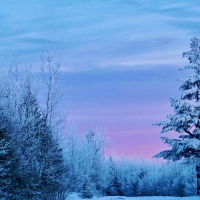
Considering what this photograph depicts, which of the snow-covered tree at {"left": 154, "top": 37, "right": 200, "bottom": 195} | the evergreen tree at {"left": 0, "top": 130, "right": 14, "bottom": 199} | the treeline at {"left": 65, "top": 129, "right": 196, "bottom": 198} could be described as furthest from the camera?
the treeline at {"left": 65, "top": 129, "right": 196, "bottom": 198}

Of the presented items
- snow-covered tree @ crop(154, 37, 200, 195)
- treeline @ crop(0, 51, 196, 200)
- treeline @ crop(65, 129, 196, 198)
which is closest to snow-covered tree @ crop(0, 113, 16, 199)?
treeline @ crop(0, 51, 196, 200)

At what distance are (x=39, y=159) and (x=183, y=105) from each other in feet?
35.5

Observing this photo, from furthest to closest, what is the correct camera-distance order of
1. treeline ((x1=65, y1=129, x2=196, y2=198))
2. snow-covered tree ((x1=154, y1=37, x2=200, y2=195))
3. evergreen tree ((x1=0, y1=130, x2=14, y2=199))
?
treeline ((x1=65, y1=129, x2=196, y2=198)), snow-covered tree ((x1=154, y1=37, x2=200, y2=195)), evergreen tree ((x1=0, y1=130, x2=14, y2=199))

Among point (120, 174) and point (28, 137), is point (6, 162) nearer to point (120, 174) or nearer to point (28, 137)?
point (28, 137)

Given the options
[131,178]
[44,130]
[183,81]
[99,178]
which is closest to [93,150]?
[99,178]

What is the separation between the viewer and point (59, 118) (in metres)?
24.5

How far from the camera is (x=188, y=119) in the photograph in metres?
28.4

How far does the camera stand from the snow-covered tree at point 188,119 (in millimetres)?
28359

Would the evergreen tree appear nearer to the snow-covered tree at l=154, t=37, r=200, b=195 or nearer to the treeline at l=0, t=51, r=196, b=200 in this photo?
the treeline at l=0, t=51, r=196, b=200

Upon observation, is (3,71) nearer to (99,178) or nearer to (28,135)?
(28,135)

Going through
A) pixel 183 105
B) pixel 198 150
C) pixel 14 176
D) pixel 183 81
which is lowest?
pixel 14 176

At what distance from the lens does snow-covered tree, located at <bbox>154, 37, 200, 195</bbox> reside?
28359 millimetres

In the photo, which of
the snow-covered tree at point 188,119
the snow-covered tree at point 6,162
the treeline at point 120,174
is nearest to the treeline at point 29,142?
the snow-covered tree at point 6,162

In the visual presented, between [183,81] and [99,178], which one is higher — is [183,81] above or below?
above
